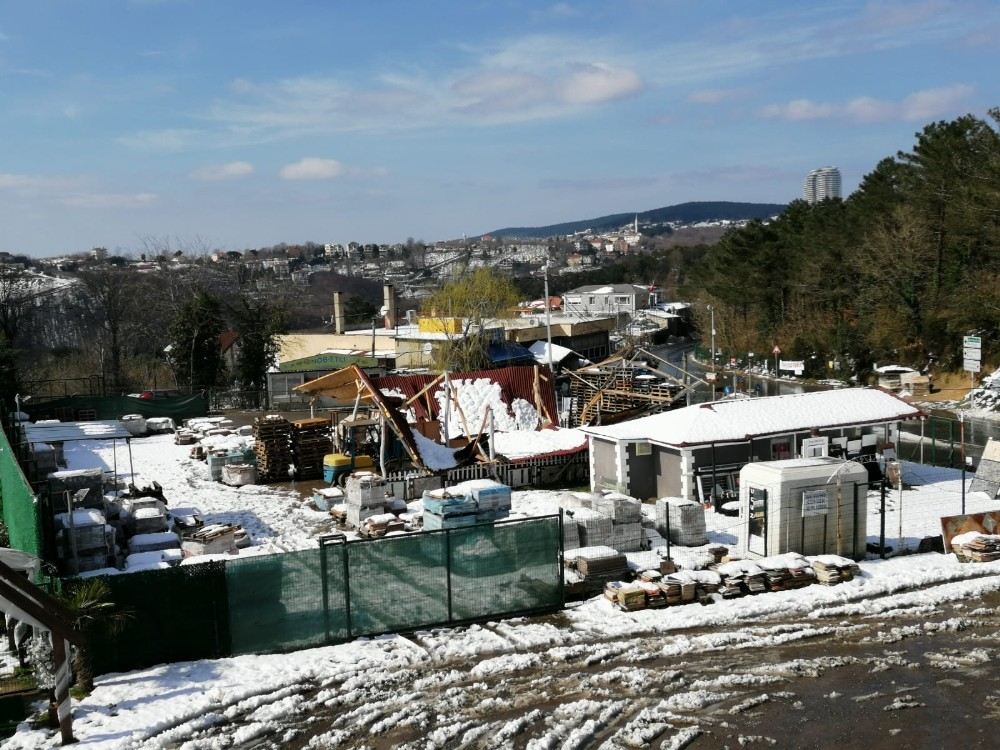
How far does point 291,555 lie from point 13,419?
23097mm

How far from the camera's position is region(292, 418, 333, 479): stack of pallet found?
2644cm

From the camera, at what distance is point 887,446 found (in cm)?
2352

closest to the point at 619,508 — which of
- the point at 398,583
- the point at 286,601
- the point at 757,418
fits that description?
the point at 398,583

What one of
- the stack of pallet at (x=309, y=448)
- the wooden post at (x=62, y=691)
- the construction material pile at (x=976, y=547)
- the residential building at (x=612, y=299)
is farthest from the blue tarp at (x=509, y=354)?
the residential building at (x=612, y=299)

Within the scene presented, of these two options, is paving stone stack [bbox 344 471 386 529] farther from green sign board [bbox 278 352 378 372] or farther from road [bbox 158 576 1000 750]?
green sign board [bbox 278 352 378 372]

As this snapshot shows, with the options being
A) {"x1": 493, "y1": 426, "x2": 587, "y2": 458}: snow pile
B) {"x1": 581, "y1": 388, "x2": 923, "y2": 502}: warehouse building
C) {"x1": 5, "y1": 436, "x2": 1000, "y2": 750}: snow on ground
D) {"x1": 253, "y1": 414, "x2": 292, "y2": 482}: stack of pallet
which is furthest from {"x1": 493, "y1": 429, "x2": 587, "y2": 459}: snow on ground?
{"x1": 5, "y1": 436, "x2": 1000, "y2": 750}: snow on ground

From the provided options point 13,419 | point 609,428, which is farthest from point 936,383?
point 13,419

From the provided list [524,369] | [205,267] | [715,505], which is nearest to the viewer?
[715,505]

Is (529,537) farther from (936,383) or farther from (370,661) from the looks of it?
(936,383)

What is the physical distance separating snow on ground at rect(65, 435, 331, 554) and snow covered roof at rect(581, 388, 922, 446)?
757cm

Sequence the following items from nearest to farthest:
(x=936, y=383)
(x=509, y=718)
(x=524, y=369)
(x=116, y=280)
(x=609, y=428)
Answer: (x=509, y=718)
(x=609, y=428)
(x=524, y=369)
(x=936, y=383)
(x=116, y=280)

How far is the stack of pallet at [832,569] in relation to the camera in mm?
14875

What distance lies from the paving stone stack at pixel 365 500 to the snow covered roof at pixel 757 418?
19.0 feet

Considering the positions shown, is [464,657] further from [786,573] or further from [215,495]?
[215,495]
